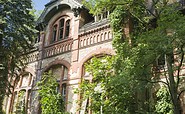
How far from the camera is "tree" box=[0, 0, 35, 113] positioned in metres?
18.2

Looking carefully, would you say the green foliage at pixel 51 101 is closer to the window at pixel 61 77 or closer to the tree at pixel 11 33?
the window at pixel 61 77

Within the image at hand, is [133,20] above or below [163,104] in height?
above

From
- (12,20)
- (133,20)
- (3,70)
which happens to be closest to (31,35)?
(12,20)

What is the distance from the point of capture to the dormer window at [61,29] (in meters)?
21.5

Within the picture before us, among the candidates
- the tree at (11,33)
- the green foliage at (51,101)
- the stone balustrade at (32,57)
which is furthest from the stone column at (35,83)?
the green foliage at (51,101)

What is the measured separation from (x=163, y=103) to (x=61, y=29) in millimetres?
12187

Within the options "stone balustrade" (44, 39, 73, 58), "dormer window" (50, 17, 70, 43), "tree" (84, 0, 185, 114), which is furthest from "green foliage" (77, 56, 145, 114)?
"dormer window" (50, 17, 70, 43)

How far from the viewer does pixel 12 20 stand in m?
19.2

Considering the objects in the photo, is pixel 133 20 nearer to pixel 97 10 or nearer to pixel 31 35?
pixel 97 10

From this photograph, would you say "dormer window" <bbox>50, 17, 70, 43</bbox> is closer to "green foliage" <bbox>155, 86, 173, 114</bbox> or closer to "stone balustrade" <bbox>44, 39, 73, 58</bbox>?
"stone balustrade" <bbox>44, 39, 73, 58</bbox>

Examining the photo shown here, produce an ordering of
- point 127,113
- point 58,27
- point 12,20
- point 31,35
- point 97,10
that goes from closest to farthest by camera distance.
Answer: point 127,113, point 97,10, point 12,20, point 31,35, point 58,27

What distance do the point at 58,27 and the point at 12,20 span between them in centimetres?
445

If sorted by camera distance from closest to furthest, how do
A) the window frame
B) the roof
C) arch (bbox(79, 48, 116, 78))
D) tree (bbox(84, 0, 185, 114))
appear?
tree (bbox(84, 0, 185, 114))
arch (bbox(79, 48, 116, 78))
the roof
the window frame

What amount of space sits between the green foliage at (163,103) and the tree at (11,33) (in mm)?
10836
